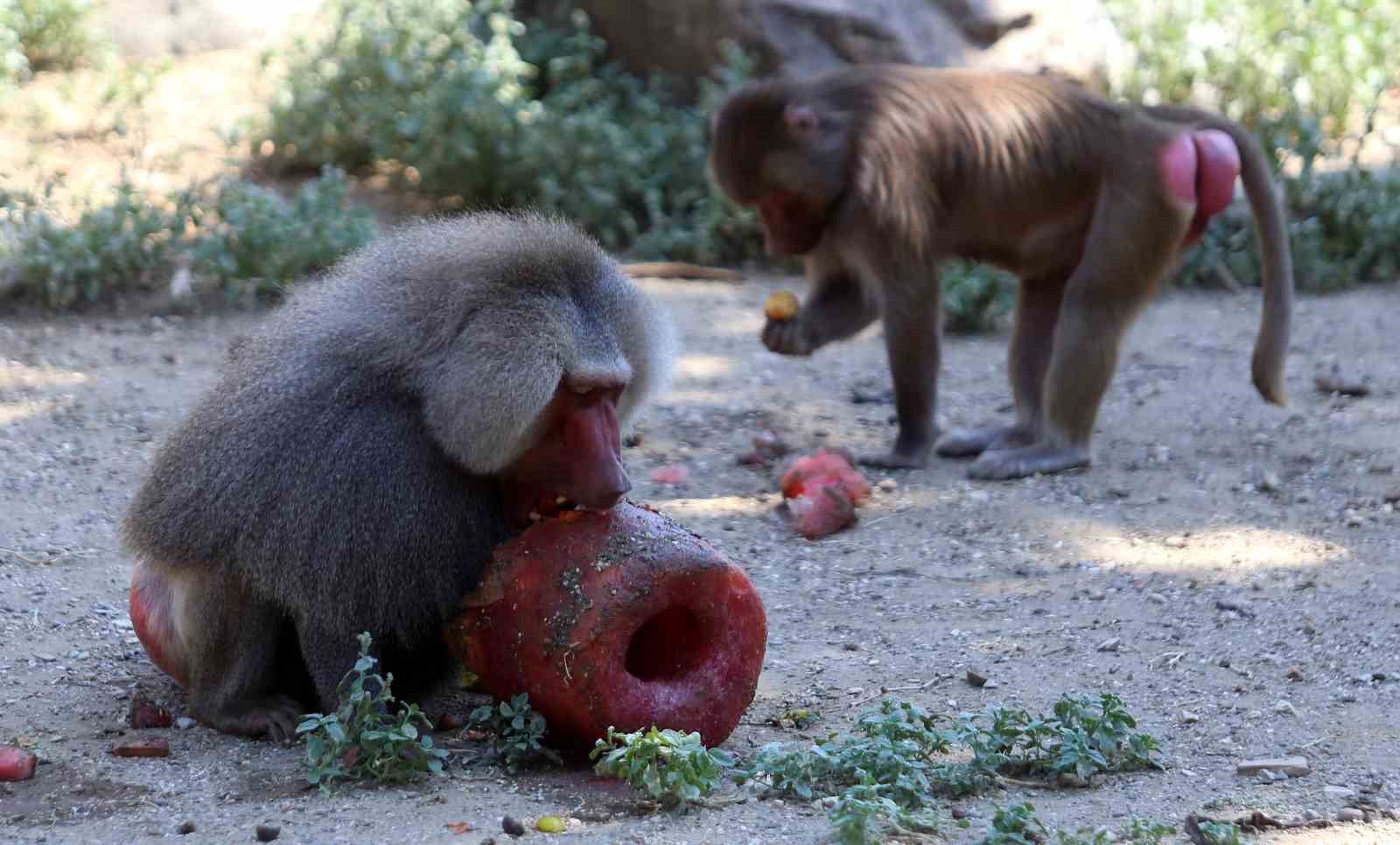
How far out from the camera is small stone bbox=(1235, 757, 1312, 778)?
322cm

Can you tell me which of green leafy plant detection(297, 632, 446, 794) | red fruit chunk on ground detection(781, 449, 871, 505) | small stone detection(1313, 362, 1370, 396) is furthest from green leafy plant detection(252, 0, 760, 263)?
green leafy plant detection(297, 632, 446, 794)

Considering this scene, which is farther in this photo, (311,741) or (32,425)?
(32,425)

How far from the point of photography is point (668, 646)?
3.41 m

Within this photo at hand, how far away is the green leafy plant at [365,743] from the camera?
312 centimetres

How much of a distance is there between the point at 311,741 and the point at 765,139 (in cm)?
333

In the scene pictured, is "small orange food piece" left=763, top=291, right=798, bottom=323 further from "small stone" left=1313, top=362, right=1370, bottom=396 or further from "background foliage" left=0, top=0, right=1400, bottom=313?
"small stone" left=1313, top=362, right=1370, bottom=396

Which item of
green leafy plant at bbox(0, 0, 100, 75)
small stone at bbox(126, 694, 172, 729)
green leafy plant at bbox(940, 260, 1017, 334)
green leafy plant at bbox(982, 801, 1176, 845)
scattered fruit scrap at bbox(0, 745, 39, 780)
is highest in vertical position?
green leafy plant at bbox(0, 0, 100, 75)

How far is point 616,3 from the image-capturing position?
9.34m

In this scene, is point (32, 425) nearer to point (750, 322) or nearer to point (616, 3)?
point (750, 322)

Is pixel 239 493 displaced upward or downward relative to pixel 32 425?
upward

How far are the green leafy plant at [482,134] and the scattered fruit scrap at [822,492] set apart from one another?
8.81ft

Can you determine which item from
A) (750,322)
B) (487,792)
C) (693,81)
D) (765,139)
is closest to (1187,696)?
(487,792)

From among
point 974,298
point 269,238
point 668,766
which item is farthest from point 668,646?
point 974,298

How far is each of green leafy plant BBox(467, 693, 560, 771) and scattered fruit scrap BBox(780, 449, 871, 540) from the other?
200cm
